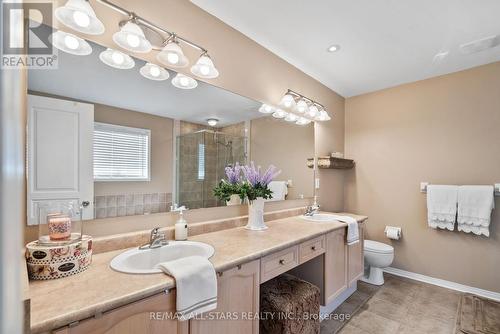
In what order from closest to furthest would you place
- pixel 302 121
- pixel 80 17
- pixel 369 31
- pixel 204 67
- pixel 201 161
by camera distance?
pixel 80 17, pixel 204 67, pixel 201 161, pixel 369 31, pixel 302 121

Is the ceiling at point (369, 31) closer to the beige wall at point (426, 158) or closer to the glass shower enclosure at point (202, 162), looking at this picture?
the beige wall at point (426, 158)

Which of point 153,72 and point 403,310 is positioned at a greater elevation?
point 153,72

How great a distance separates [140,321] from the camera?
3.00ft

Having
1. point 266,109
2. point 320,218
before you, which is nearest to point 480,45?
point 266,109

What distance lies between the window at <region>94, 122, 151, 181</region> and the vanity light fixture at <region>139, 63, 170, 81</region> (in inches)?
13.5

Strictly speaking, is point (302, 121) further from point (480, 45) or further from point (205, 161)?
point (480, 45)

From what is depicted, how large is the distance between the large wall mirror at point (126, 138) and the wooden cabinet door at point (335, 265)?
1.00m

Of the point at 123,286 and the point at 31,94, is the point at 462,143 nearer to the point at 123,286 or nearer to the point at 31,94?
the point at 123,286

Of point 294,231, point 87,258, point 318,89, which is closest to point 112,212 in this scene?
point 87,258

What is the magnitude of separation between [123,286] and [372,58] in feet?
A: 9.08

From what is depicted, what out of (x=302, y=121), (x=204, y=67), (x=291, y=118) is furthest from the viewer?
(x=302, y=121)

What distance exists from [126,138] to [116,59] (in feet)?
1.46

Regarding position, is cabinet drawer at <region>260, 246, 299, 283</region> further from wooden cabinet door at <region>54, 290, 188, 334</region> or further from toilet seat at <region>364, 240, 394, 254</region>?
toilet seat at <region>364, 240, 394, 254</region>

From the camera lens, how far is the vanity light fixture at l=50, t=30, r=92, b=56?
1.16 m
